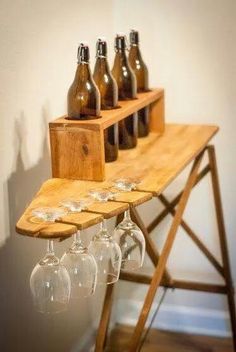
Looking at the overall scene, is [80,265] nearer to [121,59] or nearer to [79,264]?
[79,264]

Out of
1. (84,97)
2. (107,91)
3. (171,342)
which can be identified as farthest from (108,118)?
(171,342)

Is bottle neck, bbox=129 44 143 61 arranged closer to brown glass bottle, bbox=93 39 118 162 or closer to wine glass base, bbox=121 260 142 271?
brown glass bottle, bbox=93 39 118 162

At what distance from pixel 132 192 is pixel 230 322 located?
4.42ft

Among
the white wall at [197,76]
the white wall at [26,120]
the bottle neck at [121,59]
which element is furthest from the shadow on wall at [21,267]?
the white wall at [197,76]

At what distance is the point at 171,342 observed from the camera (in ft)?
8.55

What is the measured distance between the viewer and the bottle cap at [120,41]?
1831mm

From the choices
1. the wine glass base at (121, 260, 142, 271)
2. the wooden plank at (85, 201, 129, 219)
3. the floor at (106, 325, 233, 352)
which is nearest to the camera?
the wooden plank at (85, 201, 129, 219)

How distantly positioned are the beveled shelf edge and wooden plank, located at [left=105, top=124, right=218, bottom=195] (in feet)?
0.45

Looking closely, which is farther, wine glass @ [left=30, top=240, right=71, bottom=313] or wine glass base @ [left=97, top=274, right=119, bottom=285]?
wine glass base @ [left=97, top=274, right=119, bottom=285]

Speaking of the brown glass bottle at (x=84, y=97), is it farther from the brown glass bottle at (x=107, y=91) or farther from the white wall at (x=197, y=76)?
the white wall at (x=197, y=76)

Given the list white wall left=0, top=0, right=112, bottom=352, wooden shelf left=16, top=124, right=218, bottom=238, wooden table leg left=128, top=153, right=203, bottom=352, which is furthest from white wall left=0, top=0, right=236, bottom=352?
wooden table leg left=128, top=153, right=203, bottom=352

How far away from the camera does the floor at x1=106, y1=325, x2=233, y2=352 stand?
254 cm

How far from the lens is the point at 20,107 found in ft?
5.72

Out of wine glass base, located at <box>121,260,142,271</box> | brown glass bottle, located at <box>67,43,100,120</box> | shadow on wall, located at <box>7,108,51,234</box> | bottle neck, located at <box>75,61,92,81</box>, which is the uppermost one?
bottle neck, located at <box>75,61,92,81</box>
